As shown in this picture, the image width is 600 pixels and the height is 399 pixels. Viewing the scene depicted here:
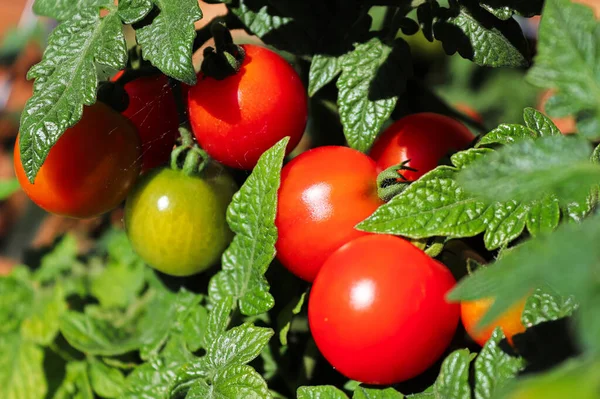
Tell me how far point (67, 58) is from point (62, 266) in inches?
24.8

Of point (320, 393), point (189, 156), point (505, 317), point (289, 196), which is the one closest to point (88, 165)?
point (189, 156)

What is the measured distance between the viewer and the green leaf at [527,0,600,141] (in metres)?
0.42

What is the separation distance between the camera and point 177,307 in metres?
0.87

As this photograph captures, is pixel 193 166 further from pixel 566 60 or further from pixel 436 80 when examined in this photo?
pixel 436 80

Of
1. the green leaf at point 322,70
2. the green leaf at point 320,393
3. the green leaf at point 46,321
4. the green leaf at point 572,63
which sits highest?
the green leaf at point 572,63

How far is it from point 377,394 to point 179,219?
280 millimetres

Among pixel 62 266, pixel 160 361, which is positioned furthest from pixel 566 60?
pixel 62 266

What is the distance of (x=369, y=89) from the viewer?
733mm

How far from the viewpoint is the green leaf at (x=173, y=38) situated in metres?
0.62

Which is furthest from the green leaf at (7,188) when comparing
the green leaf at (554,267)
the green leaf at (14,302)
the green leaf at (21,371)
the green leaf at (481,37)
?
the green leaf at (554,267)

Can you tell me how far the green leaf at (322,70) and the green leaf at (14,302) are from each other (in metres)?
0.62

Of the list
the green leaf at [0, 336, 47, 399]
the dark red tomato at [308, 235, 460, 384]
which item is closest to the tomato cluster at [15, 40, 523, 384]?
the dark red tomato at [308, 235, 460, 384]

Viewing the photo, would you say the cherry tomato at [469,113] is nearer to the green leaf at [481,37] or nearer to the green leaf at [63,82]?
the green leaf at [481,37]

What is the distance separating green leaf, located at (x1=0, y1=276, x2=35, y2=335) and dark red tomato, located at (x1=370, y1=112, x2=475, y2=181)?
63cm
